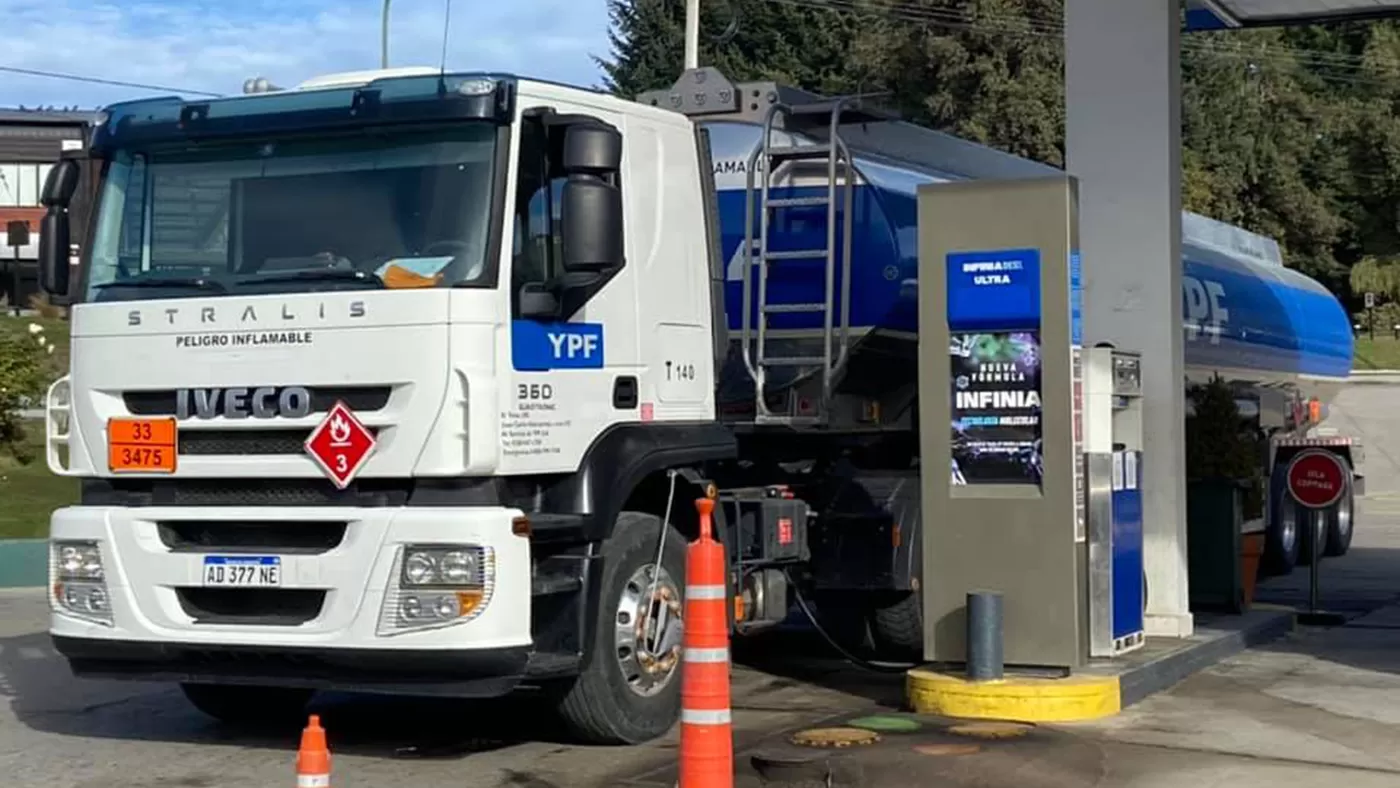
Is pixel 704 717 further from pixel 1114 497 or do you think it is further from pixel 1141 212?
pixel 1141 212

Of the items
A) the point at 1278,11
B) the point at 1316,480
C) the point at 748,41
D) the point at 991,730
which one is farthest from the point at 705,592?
the point at 748,41

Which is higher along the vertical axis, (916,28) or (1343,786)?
(916,28)

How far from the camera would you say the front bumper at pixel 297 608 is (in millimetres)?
8234

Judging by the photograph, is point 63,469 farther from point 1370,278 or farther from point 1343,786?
point 1370,278

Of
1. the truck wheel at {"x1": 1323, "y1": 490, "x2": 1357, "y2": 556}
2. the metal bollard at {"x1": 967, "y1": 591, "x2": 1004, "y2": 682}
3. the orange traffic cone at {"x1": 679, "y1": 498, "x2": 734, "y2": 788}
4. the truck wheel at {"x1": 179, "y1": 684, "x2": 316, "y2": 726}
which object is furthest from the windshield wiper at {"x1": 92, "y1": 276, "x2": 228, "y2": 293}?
the truck wheel at {"x1": 1323, "y1": 490, "x2": 1357, "y2": 556}

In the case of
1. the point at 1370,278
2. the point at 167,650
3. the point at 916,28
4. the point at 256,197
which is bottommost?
the point at 167,650

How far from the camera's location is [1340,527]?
22.3m

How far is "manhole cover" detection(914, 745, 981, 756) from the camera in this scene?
8852 millimetres

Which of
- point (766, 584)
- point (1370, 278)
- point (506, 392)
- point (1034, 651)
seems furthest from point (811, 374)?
point (1370, 278)

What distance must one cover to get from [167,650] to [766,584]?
3.51m

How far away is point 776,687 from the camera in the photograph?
455 inches

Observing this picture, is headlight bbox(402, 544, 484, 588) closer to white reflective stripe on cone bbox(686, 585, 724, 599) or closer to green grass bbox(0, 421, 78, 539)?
white reflective stripe on cone bbox(686, 585, 724, 599)

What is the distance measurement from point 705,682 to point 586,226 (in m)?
2.38

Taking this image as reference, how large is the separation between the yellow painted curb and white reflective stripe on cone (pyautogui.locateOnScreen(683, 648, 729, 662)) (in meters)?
3.07
